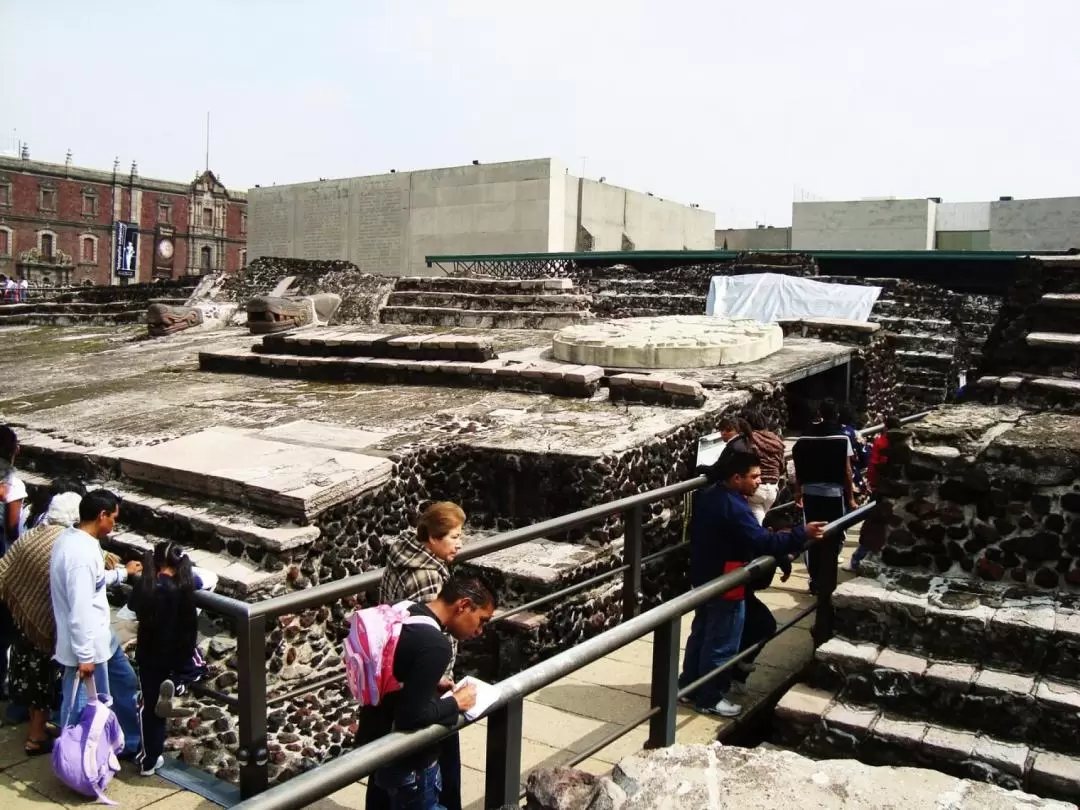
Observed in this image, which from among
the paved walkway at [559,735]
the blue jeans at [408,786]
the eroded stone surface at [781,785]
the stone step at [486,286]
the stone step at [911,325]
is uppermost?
the stone step at [486,286]

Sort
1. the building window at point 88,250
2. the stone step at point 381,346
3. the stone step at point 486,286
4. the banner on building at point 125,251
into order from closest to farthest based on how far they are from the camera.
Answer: the stone step at point 381,346
the stone step at point 486,286
the banner on building at point 125,251
the building window at point 88,250

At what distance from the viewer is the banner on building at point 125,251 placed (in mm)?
52625

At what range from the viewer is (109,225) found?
55406mm

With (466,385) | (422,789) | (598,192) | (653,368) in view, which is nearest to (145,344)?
(466,385)

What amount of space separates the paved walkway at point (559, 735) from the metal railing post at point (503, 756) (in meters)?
0.92

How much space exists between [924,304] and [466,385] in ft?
27.3

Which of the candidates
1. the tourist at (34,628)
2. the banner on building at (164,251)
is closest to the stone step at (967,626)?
the tourist at (34,628)

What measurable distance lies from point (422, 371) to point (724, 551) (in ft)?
17.0

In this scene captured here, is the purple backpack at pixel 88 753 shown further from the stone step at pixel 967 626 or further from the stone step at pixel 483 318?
the stone step at pixel 483 318

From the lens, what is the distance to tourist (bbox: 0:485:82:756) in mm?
3803

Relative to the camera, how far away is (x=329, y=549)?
16.9ft

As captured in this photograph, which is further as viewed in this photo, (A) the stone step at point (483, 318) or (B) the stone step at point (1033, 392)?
(A) the stone step at point (483, 318)

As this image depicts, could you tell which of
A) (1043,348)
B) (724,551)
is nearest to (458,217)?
(1043,348)

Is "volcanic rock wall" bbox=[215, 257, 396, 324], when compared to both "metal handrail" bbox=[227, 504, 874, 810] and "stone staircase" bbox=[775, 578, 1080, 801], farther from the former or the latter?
"metal handrail" bbox=[227, 504, 874, 810]
